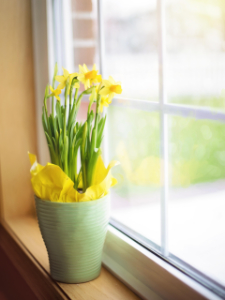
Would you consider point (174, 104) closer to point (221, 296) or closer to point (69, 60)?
point (221, 296)

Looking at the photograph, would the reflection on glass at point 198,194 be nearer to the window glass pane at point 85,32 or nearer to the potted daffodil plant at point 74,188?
the potted daffodil plant at point 74,188

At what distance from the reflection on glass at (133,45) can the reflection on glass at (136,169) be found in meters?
0.07

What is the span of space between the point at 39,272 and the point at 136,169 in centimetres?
39

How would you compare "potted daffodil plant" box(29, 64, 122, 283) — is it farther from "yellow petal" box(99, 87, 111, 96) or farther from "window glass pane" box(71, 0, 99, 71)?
"window glass pane" box(71, 0, 99, 71)

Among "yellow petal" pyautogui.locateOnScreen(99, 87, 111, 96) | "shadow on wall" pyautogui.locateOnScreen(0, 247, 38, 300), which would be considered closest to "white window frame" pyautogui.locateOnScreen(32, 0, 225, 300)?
"yellow petal" pyautogui.locateOnScreen(99, 87, 111, 96)

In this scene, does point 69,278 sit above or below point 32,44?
below

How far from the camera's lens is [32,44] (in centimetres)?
117

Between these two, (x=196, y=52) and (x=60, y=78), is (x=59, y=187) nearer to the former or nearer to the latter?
(x=60, y=78)

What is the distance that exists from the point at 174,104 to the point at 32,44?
2.28 feet

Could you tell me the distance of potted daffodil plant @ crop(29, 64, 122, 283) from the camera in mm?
735

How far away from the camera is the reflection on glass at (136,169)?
82 cm

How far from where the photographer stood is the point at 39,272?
2.92 ft

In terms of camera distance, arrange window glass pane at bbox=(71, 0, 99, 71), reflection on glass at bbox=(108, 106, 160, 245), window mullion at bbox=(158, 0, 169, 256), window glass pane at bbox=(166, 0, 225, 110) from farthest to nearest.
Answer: window glass pane at bbox=(71, 0, 99, 71) < reflection on glass at bbox=(108, 106, 160, 245) < window mullion at bbox=(158, 0, 169, 256) < window glass pane at bbox=(166, 0, 225, 110)

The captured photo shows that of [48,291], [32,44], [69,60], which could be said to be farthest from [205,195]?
[32,44]
